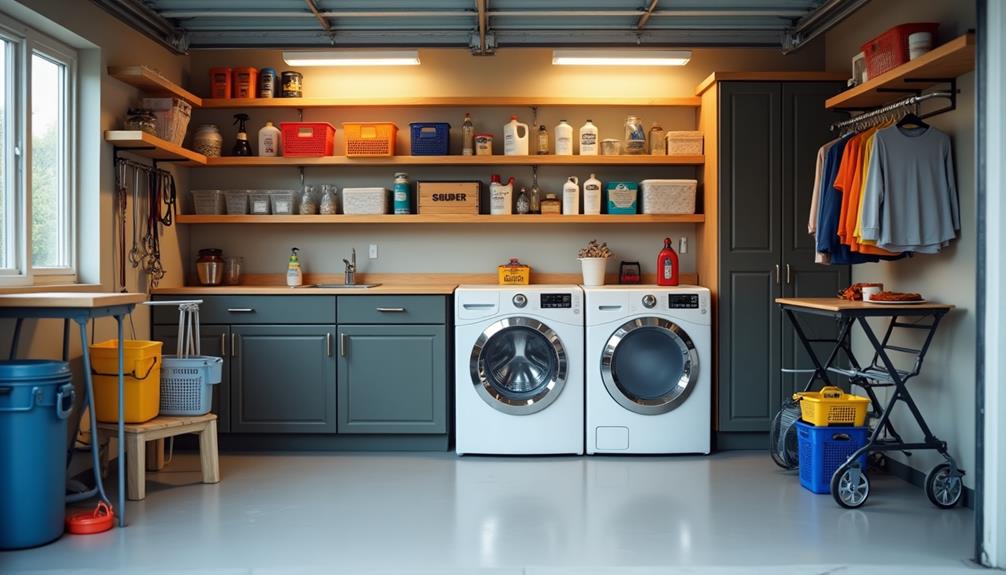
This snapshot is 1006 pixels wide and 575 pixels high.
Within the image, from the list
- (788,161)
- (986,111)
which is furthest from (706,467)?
(986,111)

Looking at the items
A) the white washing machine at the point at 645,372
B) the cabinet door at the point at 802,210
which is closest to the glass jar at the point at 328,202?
the white washing machine at the point at 645,372

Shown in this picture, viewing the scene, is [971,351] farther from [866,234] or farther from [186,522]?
[186,522]

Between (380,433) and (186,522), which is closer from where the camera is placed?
(186,522)

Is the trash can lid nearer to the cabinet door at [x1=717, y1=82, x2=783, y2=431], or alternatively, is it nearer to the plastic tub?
the plastic tub

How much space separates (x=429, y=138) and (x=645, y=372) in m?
2.01

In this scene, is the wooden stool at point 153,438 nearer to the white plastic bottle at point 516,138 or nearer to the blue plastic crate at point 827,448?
the white plastic bottle at point 516,138

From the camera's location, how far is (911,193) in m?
3.99

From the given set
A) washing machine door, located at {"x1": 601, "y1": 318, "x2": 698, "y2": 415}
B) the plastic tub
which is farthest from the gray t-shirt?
the plastic tub

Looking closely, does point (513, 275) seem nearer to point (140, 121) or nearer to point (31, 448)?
point (140, 121)

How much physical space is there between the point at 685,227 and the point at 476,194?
4.70 feet

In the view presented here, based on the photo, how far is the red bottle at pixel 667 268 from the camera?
5.36 metres

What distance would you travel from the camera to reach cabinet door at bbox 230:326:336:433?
504cm

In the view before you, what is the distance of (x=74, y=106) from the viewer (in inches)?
173

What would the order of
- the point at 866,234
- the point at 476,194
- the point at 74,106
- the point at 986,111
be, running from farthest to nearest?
the point at 476,194 → the point at 74,106 → the point at 866,234 → the point at 986,111
